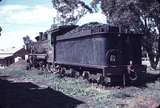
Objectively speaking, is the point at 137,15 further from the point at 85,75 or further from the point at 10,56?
the point at 10,56

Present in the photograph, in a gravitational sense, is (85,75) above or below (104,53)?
below

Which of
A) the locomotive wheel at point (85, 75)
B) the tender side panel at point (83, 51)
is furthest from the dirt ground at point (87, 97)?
the tender side panel at point (83, 51)

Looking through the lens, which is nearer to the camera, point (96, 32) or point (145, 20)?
point (96, 32)

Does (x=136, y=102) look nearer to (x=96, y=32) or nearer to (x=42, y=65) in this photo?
(x=96, y=32)

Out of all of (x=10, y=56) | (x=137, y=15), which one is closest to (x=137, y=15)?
(x=137, y=15)

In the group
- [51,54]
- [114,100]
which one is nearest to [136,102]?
[114,100]

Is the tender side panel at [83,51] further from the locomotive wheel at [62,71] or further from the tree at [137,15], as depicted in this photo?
the tree at [137,15]

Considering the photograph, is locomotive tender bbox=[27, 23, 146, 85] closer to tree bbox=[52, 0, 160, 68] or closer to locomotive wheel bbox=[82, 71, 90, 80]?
locomotive wheel bbox=[82, 71, 90, 80]

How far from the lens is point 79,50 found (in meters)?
23.4

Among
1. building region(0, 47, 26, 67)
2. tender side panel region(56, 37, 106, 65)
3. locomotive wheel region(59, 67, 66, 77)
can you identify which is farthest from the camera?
building region(0, 47, 26, 67)

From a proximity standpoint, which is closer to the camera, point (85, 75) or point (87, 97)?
point (87, 97)

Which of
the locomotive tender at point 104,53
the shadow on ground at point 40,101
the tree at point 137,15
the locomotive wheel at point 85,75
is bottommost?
the shadow on ground at point 40,101

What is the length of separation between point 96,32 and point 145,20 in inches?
616

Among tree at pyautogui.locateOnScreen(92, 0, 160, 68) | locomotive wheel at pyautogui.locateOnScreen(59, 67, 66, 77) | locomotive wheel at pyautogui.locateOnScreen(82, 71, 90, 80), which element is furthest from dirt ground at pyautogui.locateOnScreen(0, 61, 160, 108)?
tree at pyautogui.locateOnScreen(92, 0, 160, 68)
